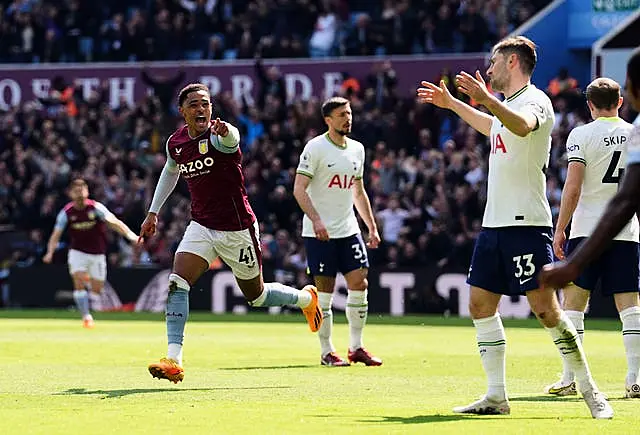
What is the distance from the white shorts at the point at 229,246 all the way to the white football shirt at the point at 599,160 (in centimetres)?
306

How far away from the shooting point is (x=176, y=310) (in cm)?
1243

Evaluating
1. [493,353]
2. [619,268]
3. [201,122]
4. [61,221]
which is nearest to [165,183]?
[201,122]

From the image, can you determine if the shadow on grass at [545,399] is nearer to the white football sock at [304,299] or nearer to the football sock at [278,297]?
the football sock at [278,297]

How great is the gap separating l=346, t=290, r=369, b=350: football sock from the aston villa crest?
3.54 meters

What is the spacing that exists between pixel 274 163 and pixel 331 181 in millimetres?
15555

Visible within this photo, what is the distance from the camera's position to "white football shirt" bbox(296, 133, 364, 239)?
15648 millimetres

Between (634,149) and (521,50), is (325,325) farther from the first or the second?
(634,149)

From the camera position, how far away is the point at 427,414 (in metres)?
10.0

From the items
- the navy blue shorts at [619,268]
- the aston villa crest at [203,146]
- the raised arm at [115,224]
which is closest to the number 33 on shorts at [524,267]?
the navy blue shorts at [619,268]

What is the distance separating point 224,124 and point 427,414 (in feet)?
11.3

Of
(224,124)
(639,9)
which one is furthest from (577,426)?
(639,9)

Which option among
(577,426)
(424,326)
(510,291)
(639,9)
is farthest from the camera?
(639,9)

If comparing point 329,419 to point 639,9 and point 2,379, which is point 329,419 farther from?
point 639,9

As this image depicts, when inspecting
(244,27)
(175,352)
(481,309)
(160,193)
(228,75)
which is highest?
(244,27)
